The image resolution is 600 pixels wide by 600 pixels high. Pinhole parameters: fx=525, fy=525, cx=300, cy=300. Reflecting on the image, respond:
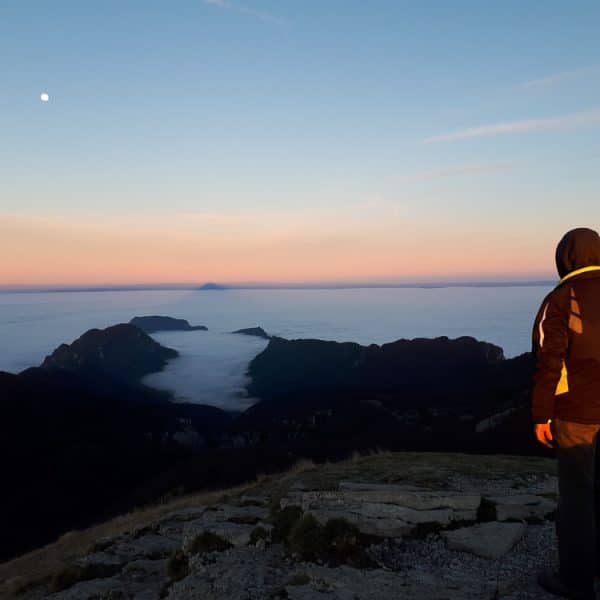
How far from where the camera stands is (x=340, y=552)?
7828mm

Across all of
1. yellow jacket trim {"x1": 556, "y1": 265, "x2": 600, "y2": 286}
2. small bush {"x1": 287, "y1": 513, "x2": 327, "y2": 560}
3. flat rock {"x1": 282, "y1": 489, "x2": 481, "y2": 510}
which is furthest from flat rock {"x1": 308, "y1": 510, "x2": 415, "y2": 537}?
yellow jacket trim {"x1": 556, "y1": 265, "x2": 600, "y2": 286}

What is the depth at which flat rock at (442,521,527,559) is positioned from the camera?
25.6ft

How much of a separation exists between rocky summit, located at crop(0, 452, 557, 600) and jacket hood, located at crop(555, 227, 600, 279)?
3848 mm

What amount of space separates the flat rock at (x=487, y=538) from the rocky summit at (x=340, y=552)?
0.02m

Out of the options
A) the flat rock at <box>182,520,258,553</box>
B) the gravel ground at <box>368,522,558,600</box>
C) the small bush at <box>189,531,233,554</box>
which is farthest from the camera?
the flat rock at <box>182,520,258,553</box>

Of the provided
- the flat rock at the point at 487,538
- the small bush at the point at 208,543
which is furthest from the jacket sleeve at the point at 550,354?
the small bush at the point at 208,543

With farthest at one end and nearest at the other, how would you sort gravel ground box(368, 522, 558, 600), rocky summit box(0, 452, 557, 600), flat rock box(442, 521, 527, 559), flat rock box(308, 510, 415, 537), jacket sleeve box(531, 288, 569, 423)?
1. flat rock box(308, 510, 415, 537)
2. flat rock box(442, 521, 527, 559)
3. rocky summit box(0, 452, 557, 600)
4. gravel ground box(368, 522, 558, 600)
5. jacket sleeve box(531, 288, 569, 423)

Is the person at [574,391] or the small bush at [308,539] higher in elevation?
the person at [574,391]

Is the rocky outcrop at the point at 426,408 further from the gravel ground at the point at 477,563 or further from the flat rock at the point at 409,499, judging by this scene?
the gravel ground at the point at 477,563

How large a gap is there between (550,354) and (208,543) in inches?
260

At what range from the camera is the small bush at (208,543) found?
8.89m

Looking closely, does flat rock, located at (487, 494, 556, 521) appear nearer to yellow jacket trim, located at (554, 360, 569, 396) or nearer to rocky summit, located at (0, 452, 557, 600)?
rocky summit, located at (0, 452, 557, 600)

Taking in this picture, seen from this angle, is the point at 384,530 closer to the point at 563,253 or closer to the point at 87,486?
the point at 563,253

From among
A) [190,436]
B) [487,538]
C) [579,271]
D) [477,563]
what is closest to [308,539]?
[477,563]
